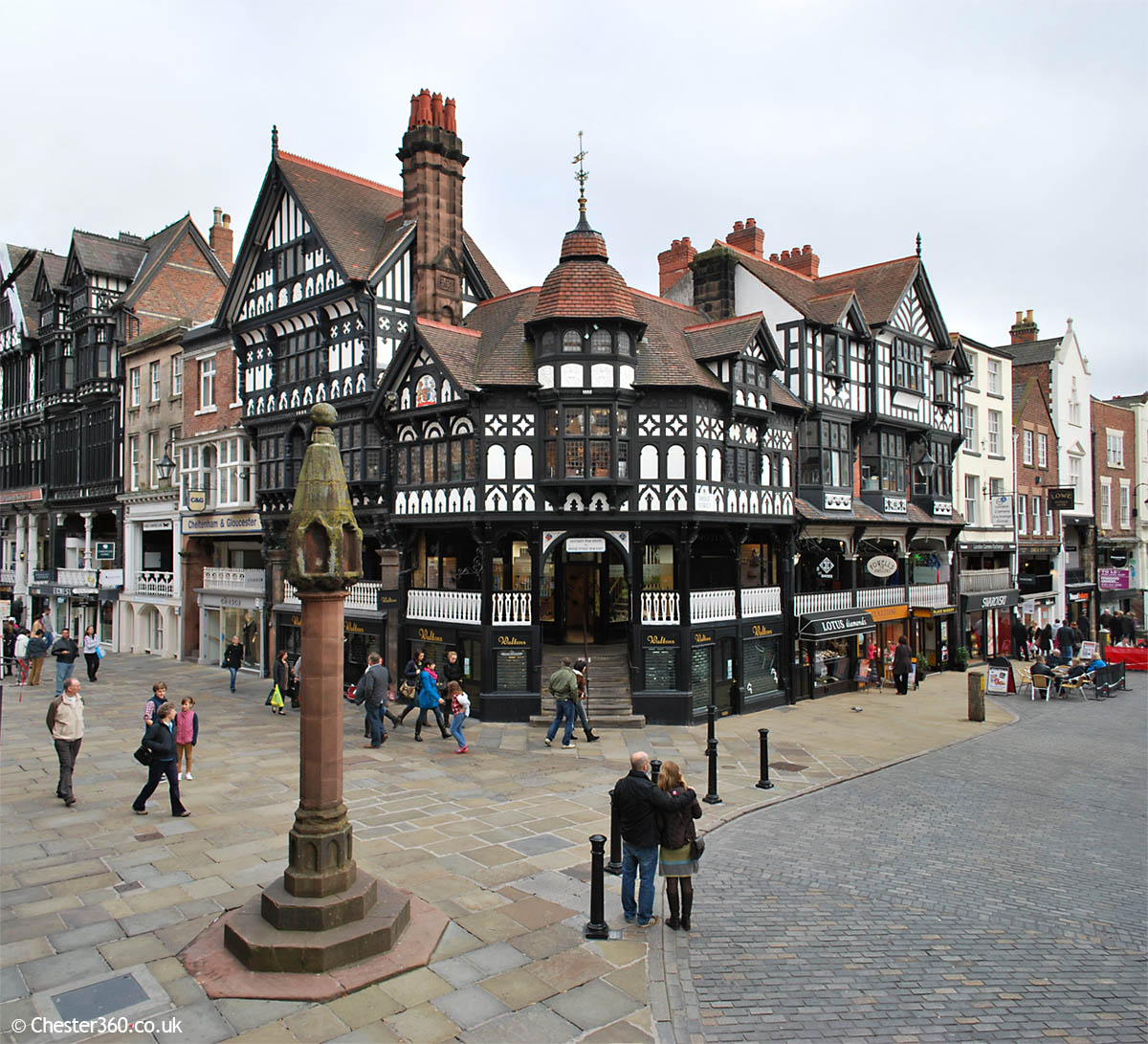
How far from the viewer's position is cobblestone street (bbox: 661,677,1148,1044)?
665 centimetres

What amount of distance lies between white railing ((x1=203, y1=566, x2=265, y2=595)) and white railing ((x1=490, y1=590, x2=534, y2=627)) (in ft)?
37.3

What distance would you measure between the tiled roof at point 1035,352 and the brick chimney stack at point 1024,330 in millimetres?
1354

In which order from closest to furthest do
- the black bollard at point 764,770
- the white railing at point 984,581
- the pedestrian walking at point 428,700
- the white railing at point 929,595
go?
the black bollard at point 764,770, the pedestrian walking at point 428,700, the white railing at point 929,595, the white railing at point 984,581

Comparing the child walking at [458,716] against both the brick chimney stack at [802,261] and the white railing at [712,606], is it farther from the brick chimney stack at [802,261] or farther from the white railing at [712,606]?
the brick chimney stack at [802,261]

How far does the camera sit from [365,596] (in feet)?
78.4

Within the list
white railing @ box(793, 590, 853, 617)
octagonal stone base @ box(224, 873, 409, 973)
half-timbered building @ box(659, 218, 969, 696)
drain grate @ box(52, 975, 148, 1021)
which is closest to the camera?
drain grate @ box(52, 975, 148, 1021)

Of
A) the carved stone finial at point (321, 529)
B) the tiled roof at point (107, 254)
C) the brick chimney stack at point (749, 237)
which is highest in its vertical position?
the tiled roof at point (107, 254)

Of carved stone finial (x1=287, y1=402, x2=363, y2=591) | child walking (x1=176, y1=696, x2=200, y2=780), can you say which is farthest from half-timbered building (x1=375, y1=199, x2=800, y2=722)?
carved stone finial (x1=287, y1=402, x2=363, y2=591)

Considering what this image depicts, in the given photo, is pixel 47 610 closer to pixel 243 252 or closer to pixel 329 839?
pixel 243 252

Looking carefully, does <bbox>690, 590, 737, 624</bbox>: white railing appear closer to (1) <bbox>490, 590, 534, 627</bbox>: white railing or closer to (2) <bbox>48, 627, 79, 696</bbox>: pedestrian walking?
(1) <bbox>490, 590, 534, 627</bbox>: white railing

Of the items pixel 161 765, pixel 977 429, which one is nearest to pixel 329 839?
pixel 161 765

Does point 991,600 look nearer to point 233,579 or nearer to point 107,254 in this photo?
point 233,579

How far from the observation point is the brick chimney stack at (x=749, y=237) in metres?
30.0

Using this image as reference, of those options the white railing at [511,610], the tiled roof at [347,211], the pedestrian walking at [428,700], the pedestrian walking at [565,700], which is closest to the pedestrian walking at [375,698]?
the pedestrian walking at [428,700]
